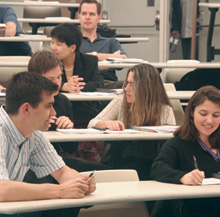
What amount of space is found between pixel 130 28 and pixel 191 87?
4.68 m

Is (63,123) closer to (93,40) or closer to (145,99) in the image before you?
(145,99)

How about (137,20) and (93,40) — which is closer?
(93,40)

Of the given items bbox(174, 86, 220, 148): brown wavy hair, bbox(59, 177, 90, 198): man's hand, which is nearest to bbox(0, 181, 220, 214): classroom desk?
bbox(59, 177, 90, 198): man's hand

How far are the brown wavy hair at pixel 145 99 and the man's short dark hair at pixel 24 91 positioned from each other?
142cm

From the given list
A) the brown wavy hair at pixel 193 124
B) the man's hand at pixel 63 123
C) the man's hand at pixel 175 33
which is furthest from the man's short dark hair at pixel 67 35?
the man's hand at pixel 175 33

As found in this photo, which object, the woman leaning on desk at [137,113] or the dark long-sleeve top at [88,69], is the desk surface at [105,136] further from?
the dark long-sleeve top at [88,69]

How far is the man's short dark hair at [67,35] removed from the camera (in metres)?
4.74

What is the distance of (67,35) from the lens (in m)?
4.77

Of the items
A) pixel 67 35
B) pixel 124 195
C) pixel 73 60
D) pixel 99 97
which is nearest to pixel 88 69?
pixel 73 60

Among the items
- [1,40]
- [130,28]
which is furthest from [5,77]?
[130,28]

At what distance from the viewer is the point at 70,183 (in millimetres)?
2197

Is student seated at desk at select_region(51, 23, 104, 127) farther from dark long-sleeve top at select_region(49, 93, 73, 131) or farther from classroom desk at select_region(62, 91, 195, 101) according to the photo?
dark long-sleeve top at select_region(49, 93, 73, 131)

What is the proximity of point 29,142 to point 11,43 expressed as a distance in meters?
3.42

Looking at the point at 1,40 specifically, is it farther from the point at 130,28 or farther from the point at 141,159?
the point at 130,28
